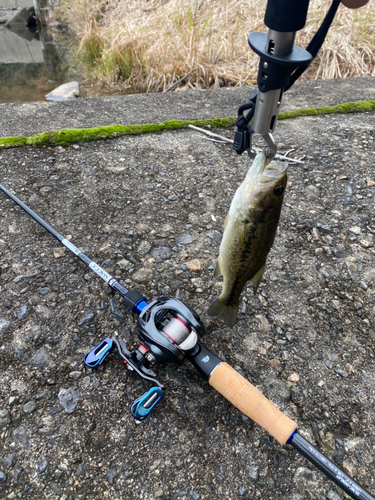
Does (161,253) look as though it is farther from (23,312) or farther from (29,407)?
(29,407)

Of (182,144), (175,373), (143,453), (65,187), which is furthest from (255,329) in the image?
(182,144)

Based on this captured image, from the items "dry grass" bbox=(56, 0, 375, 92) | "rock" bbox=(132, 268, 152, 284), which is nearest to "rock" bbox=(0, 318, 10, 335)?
"rock" bbox=(132, 268, 152, 284)

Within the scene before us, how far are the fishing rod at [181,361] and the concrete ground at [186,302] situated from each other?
125 mm

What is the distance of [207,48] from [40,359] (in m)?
6.89

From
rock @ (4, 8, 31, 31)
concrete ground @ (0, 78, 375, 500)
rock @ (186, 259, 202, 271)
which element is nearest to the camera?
concrete ground @ (0, 78, 375, 500)

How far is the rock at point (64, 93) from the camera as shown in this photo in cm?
752

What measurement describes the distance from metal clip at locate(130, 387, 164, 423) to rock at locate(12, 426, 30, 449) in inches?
20.8

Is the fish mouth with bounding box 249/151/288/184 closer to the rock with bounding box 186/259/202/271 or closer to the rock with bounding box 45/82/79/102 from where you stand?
the rock with bounding box 186/259/202/271

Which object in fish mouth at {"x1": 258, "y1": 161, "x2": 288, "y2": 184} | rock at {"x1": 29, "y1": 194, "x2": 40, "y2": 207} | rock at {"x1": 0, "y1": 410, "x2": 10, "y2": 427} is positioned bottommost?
rock at {"x1": 0, "y1": 410, "x2": 10, "y2": 427}

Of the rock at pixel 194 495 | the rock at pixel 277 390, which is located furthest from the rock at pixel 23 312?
the rock at pixel 277 390

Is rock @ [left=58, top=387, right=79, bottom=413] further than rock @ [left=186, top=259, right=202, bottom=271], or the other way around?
rock @ [left=186, top=259, right=202, bottom=271]

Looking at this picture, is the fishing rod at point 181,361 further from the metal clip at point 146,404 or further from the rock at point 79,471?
the rock at point 79,471

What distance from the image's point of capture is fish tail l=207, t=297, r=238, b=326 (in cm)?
205

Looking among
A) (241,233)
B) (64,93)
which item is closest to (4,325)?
(241,233)
